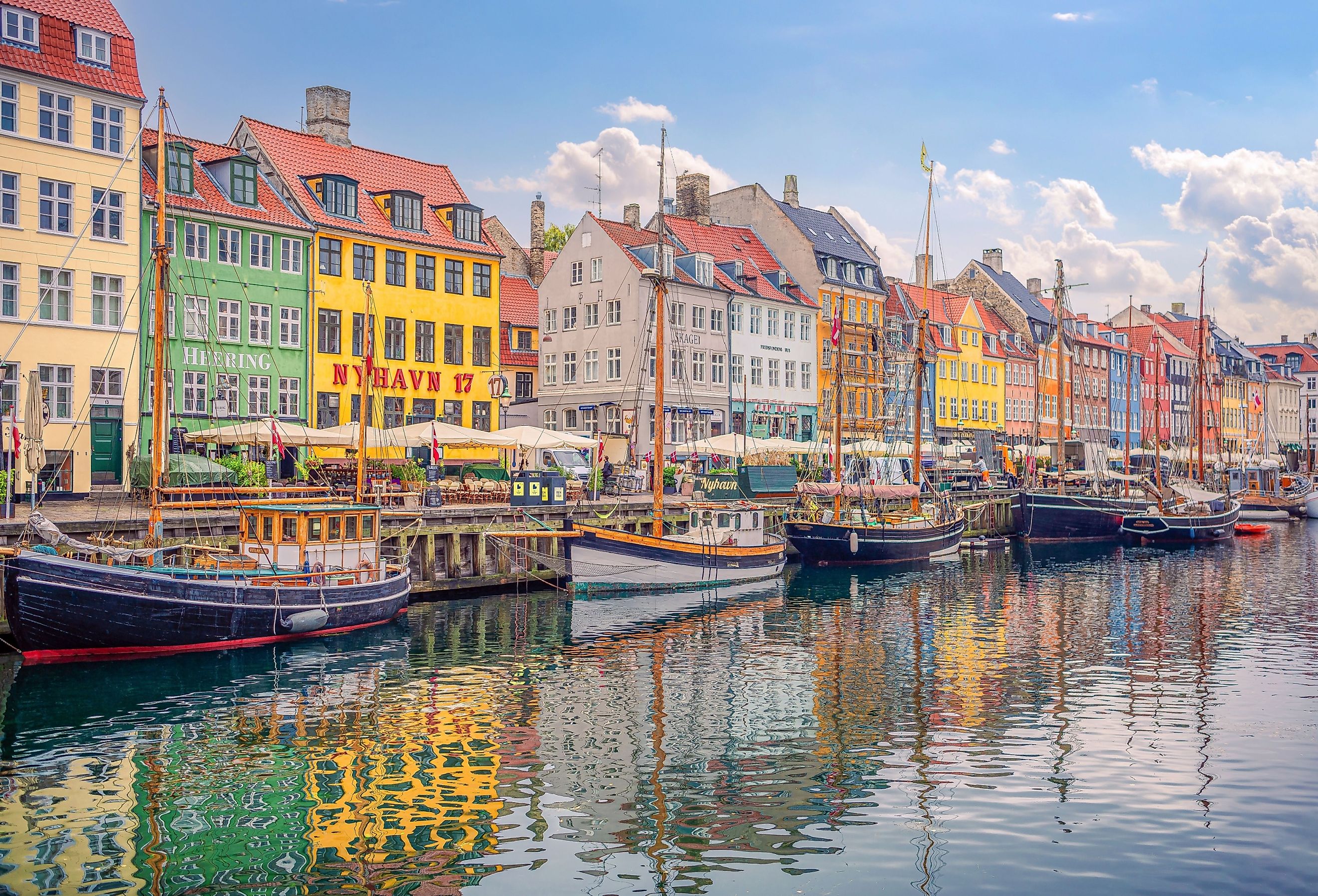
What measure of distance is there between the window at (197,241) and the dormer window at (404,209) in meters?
10.4

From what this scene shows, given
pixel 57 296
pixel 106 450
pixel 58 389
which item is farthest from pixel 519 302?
pixel 58 389

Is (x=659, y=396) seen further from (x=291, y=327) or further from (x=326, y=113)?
(x=326, y=113)

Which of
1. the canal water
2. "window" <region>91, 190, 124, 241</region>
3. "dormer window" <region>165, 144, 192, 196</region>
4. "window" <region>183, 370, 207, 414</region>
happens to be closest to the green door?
"window" <region>183, 370, 207, 414</region>

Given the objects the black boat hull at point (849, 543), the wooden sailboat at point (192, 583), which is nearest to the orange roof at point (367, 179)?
the black boat hull at point (849, 543)

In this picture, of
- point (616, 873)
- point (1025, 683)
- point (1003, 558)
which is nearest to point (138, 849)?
point (616, 873)

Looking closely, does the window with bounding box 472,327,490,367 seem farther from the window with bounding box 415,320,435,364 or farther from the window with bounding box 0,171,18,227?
the window with bounding box 0,171,18,227

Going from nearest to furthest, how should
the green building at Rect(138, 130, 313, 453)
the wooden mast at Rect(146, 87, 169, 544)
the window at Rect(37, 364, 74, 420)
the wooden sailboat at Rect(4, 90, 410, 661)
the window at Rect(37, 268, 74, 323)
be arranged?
1. the wooden sailboat at Rect(4, 90, 410, 661)
2. the wooden mast at Rect(146, 87, 169, 544)
3. the window at Rect(37, 364, 74, 420)
4. the window at Rect(37, 268, 74, 323)
5. the green building at Rect(138, 130, 313, 453)

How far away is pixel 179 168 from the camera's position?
48.2 m

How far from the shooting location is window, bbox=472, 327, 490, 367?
2383 inches

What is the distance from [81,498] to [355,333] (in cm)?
1872

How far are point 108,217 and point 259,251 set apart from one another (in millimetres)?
7460

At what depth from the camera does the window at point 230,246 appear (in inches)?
1965

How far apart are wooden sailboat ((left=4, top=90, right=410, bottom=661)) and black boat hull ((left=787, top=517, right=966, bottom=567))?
22.1 meters

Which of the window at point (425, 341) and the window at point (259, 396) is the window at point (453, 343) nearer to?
the window at point (425, 341)
